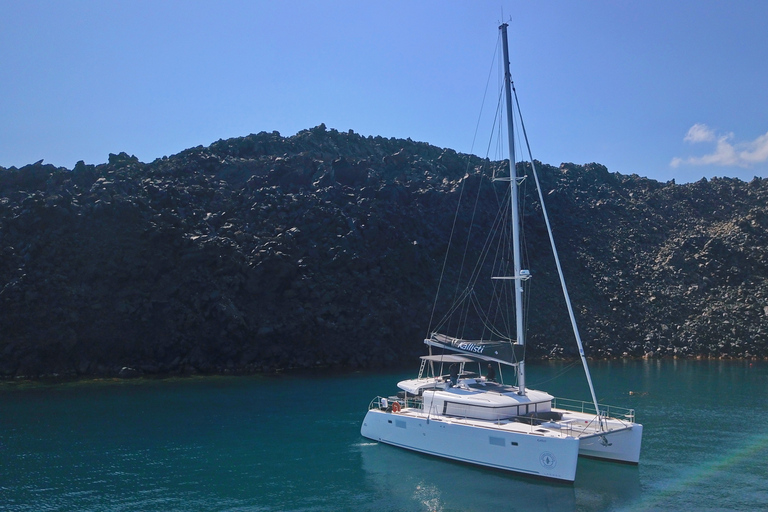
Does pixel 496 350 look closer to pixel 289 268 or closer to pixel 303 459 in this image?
pixel 303 459

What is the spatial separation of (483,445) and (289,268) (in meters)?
38.8

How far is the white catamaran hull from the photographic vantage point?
20094mm

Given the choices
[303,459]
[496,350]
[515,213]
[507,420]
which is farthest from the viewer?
[303,459]

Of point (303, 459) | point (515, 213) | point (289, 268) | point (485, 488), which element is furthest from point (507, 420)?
point (289, 268)

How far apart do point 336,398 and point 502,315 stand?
2786 cm

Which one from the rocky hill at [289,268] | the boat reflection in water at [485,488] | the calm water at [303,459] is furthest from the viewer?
the rocky hill at [289,268]

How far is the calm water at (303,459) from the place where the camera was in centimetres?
1995

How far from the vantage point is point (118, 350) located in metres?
51.6

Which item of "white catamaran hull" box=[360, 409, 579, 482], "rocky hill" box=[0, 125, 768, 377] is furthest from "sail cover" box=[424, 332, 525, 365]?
"rocky hill" box=[0, 125, 768, 377]

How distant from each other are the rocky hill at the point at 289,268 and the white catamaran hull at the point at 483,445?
3007 cm

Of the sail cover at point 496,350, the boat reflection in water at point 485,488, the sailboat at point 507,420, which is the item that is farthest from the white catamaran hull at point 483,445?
the sail cover at point 496,350

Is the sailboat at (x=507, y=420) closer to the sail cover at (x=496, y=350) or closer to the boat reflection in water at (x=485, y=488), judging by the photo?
the sail cover at (x=496, y=350)

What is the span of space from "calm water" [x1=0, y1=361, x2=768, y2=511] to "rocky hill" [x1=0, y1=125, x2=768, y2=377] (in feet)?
36.6

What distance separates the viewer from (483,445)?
21.8 metres
